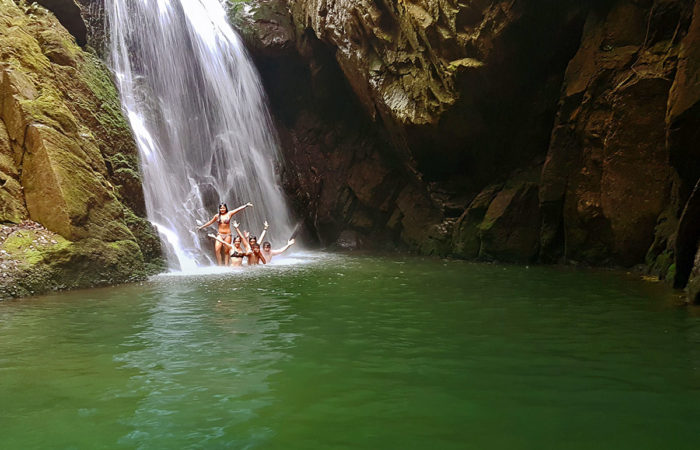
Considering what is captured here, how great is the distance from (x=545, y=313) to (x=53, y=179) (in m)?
9.25

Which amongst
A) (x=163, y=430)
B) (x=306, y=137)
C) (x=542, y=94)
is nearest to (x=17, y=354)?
(x=163, y=430)

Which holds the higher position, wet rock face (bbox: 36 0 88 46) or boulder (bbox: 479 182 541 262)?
wet rock face (bbox: 36 0 88 46)

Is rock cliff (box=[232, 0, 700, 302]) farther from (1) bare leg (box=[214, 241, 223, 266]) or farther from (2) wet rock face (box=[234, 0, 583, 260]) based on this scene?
(1) bare leg (box=[214, 241, 223, 266])

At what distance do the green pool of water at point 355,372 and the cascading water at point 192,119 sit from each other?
7014 mm

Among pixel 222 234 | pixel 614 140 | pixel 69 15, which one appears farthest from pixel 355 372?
pixel 69 15

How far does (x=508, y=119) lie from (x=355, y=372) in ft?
38.2

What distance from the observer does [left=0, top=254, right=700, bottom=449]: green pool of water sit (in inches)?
113

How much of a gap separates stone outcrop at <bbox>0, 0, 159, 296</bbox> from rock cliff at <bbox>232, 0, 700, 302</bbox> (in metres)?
Answer: 8.17

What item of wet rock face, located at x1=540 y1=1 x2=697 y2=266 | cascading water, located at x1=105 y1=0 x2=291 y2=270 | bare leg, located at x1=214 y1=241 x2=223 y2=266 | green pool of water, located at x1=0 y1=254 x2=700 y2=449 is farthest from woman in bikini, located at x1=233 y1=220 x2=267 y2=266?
wet rock face, located at x1=540 y1=1 x2=697 y2=266

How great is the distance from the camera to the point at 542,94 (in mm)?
13062

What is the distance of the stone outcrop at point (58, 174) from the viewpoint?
9070 millimetres

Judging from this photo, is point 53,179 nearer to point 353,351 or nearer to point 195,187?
point 195,187

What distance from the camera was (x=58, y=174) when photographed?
9703 mm

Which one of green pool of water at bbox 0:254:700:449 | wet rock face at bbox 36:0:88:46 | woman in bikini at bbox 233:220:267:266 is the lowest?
green pool of water at bbox 0:254:700:449
